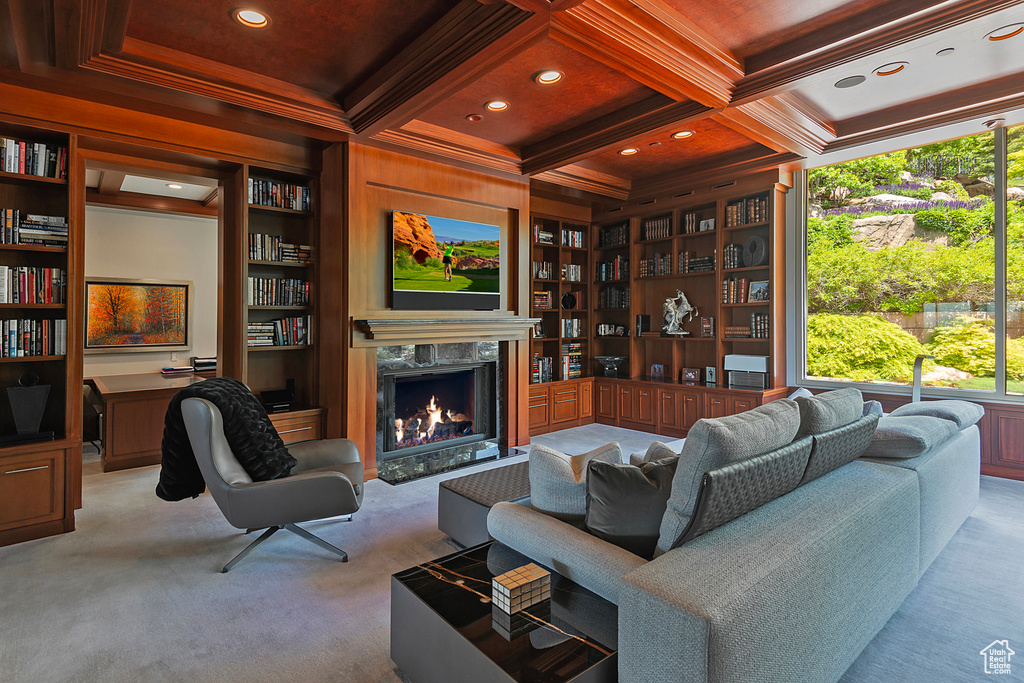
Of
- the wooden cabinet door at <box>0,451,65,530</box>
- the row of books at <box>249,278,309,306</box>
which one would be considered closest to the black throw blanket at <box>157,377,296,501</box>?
the wooden cabinet door at <box>0,451,65,530</box>

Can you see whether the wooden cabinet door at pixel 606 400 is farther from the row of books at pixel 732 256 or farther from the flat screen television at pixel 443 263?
the flat screen television at pixel 443 263

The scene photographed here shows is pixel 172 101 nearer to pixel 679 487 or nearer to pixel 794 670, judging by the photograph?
pixel 679 487

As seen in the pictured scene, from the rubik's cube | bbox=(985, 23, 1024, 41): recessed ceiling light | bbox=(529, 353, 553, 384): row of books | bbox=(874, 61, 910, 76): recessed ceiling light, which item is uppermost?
bbox=(874, 61, 910, 76): recessed ceiling light

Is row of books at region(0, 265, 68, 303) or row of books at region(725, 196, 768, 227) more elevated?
row of books at region(725, 196, 768, 227)

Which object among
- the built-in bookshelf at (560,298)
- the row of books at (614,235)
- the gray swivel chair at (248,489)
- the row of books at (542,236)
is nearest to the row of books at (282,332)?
the gray swivel chair at (248,489)

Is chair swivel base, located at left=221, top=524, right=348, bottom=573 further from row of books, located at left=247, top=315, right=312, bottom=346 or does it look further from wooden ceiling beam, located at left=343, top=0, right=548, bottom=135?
wooden ceiling beam, located at left=343, top=0, right=548, bottom=135

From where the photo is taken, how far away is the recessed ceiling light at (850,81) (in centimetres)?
365

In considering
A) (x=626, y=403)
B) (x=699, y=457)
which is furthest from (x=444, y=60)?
(x=626, y=403)

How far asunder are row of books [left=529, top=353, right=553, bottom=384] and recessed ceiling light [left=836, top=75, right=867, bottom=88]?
3766 mm

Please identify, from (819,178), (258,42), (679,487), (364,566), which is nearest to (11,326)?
(258,42)

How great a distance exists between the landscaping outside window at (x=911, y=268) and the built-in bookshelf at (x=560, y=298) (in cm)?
254

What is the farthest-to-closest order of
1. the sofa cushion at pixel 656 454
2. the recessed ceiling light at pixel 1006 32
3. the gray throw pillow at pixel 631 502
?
1. the recessed ceiling light at pixel 1006 32
2. the sofa cushion at pixel 656 454
3. the gray throw pillow at pixel 631 502

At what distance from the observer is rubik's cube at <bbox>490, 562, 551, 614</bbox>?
5.57ft

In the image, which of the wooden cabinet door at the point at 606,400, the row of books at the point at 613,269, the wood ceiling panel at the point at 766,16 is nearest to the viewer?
the wood ceiling panel at the point at 766,16
